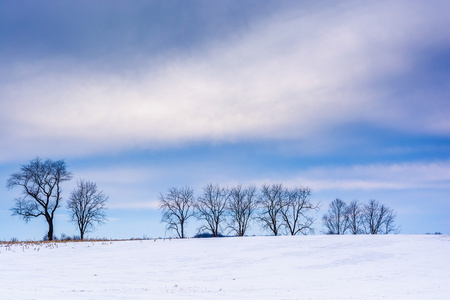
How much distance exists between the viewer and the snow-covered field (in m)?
15.7

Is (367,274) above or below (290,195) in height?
A: below

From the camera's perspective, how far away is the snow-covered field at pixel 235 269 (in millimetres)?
15719

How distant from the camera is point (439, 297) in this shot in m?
15.4

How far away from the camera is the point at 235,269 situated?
2436 cm

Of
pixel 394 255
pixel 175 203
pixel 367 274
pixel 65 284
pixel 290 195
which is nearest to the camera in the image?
pixel 65 284

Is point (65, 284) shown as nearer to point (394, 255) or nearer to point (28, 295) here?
point (28, 295)

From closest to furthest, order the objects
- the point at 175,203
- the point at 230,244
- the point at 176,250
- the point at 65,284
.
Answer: the point at 65,284 < the point at 176,250 < the point at 230,244 < the point at 175,203

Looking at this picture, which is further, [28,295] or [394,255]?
[394,255]

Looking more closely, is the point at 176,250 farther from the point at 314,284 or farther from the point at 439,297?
the point at 439,297

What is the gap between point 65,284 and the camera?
17453mm

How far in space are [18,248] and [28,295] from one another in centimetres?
2433

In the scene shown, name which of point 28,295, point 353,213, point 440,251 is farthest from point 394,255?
point 353,213

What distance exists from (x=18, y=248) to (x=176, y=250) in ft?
47.5

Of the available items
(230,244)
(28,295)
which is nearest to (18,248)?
(230,244)
